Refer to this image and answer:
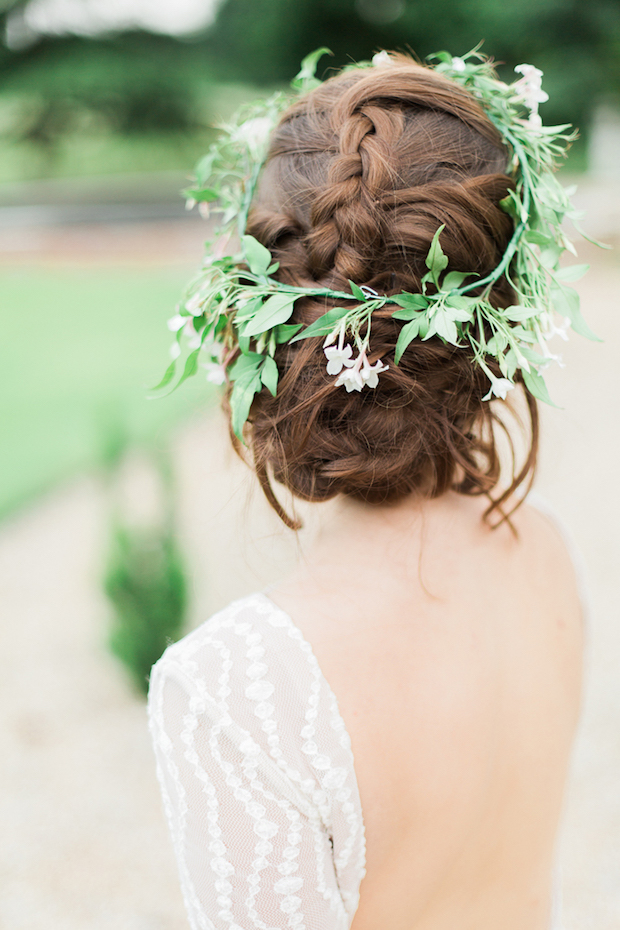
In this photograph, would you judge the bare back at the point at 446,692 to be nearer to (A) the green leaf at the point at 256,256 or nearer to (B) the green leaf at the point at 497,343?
(B) the green leaf at the point at 497,343

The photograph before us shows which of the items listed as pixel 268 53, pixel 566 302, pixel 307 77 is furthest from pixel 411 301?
pixel 268 53

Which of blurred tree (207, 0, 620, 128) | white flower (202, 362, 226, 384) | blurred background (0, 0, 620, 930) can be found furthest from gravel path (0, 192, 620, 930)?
blurred tree (207, 0, 620, 128)

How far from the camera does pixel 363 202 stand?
1143 millimetres

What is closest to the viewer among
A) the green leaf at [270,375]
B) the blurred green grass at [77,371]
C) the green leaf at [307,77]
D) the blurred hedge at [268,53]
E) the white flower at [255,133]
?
the green leaf at [270,375]

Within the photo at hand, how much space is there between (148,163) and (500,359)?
35.5 metres

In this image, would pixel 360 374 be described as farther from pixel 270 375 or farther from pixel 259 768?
pixel 259 768

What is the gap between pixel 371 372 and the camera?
114 cm

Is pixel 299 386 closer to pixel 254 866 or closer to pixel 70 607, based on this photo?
pixel 254 866

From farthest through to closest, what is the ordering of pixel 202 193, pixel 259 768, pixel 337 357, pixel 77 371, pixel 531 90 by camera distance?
pixel 77 371 < pixel 202 193 < pixel 531 90 < pixel 337 357 < pixel 259 768

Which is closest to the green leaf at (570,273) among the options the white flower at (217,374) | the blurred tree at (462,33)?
the white flower at (217,374)

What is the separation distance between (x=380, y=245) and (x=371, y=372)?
8.5 inches

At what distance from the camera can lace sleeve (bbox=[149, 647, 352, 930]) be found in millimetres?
1012

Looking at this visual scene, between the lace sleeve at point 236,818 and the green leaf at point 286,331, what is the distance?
572mm

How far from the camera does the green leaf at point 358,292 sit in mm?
1111
